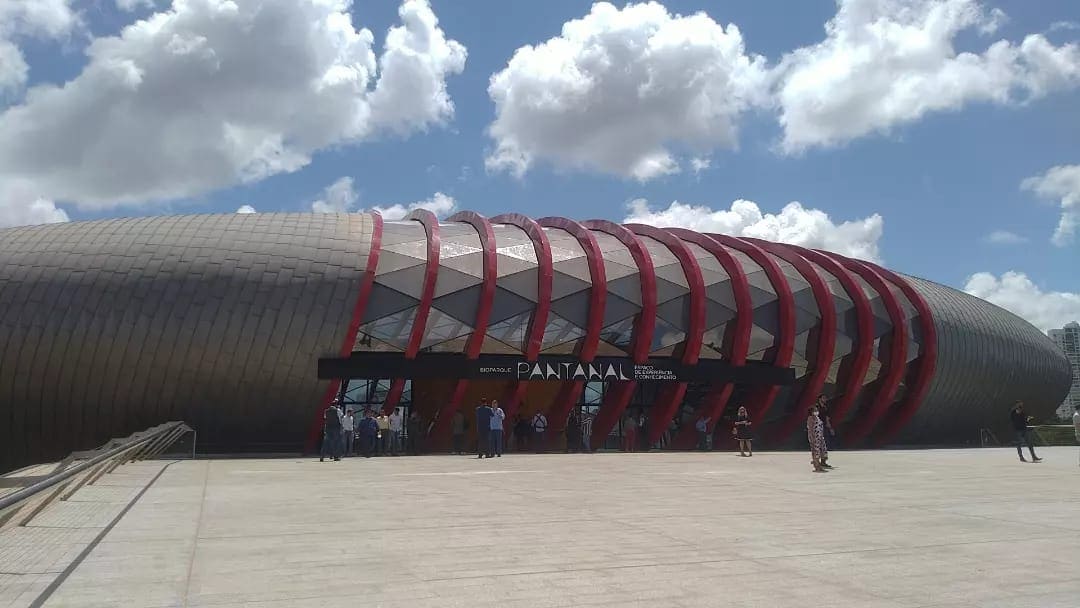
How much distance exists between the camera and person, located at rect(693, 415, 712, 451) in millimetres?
26656

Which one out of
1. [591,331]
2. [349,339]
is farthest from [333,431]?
[591,331]

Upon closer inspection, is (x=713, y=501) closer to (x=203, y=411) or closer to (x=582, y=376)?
(x=582, y=376)

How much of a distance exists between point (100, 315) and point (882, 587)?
Answer: 22769mm

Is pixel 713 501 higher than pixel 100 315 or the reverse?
the reverse

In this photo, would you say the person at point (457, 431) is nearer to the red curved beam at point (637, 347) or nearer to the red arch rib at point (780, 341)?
the red curved beam at point (637, 347)

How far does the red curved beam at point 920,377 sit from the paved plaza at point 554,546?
2130 cm

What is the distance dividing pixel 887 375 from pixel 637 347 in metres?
11.7

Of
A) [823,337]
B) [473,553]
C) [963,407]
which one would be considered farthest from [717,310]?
[473,553]

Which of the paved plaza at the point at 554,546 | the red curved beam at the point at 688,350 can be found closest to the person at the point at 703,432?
the red curved beam at the point at 688,350

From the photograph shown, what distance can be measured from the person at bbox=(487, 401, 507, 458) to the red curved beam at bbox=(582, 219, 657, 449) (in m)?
6.24

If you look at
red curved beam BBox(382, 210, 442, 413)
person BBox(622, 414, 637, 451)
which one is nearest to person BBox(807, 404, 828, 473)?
person BBox(622, 414, 637, 451)

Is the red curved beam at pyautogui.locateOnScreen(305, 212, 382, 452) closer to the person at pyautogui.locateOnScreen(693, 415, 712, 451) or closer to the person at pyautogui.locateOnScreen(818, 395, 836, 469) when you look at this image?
the person at pyautogui.locateOnScreen(693, 415, 712, 451)

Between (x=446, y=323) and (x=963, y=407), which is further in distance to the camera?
(x=963, y=407)

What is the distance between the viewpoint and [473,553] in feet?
20.6
